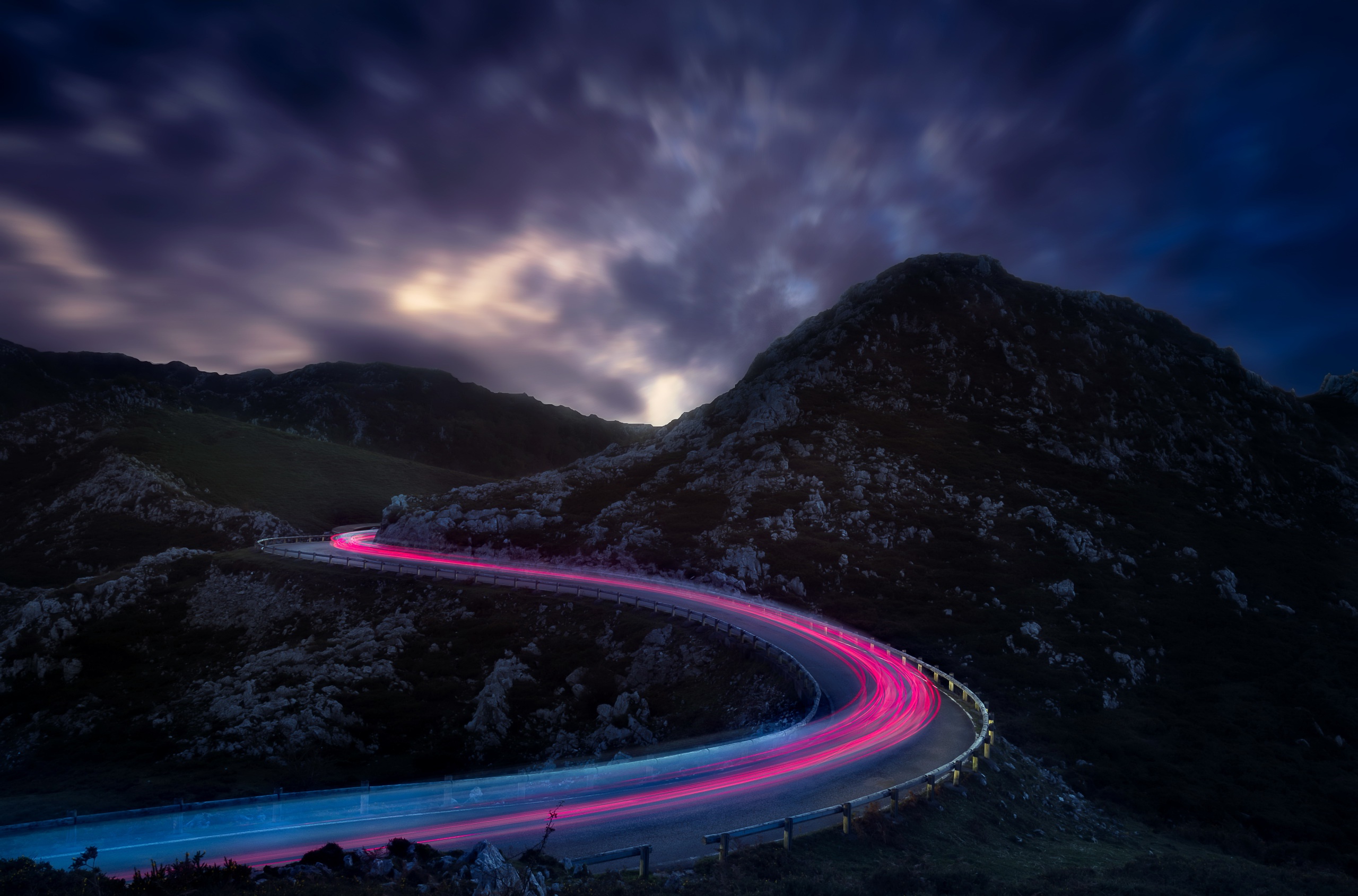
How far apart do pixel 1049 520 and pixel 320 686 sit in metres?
78.4

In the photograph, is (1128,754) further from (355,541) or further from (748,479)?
(355,541)

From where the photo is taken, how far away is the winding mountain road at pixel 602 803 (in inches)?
628

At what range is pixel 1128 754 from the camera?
3969 centimetres

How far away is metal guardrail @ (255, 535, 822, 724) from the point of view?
121 feet

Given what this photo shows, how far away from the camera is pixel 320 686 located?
44.6m

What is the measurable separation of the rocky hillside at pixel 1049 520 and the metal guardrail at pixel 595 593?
40.8ft

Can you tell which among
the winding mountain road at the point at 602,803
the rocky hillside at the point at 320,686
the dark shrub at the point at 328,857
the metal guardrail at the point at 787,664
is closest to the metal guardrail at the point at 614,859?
Result: the metal guardrail at the point at 787,664

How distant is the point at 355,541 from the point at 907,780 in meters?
86.0

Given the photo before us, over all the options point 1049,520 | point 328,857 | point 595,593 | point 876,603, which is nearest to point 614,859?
point 328,857

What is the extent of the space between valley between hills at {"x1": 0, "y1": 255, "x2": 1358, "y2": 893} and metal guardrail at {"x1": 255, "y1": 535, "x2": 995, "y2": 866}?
890 mm

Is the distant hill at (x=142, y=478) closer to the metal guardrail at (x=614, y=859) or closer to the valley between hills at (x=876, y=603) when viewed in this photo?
the valley between hills at (x=876, y=603)

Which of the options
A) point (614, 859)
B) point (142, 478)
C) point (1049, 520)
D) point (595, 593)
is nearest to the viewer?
point (614, 859)

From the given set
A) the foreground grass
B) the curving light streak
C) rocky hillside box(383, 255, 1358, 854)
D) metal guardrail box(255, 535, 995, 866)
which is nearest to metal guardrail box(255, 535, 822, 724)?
metal guardrail box(255, 535, 995, 866)

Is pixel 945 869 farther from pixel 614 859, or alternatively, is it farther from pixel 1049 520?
pixel 1049 520
